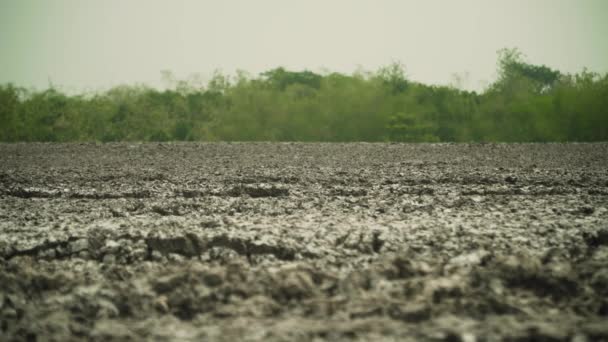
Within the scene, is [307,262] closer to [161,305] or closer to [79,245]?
[161,305]

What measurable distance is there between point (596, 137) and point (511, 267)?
31.3 metres

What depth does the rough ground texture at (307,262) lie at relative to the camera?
13.4 feet

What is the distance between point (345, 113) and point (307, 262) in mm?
30454

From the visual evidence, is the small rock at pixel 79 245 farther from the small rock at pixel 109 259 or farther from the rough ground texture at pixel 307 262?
the small rock at pixel 109 259

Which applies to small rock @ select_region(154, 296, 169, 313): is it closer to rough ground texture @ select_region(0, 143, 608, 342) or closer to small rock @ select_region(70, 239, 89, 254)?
rough ground texture @ select_region(0, 143, 608, 342)

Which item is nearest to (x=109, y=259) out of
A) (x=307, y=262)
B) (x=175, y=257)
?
(x=175, y=257)

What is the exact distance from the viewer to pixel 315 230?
661cm

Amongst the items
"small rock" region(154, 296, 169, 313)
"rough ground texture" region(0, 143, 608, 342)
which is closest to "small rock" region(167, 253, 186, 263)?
"rough ground texture" region(0, 143, 608, 342)

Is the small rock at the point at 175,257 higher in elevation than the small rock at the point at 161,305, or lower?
higher

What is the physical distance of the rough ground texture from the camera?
4.08m

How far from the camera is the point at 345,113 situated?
3534 cm

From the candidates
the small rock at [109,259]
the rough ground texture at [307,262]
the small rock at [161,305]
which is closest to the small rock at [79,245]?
the rough ground texture at [307,262]

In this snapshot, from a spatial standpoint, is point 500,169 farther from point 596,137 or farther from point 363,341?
point 596,137

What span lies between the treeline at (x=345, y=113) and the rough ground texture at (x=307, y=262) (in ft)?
78.0
